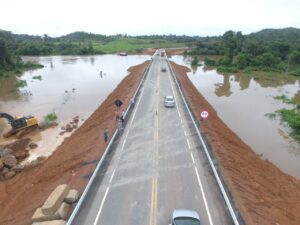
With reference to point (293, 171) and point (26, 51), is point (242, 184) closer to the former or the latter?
point (293, 171)

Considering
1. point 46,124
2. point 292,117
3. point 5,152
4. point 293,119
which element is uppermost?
point 5,152

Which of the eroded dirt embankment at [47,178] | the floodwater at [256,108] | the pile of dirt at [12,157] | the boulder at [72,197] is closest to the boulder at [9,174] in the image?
the pile of dirt at [12,157]

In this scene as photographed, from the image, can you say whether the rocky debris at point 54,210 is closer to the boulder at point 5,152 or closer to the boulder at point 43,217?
the boulder at point 43,217

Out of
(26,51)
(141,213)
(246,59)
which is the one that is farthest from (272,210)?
(26,51)

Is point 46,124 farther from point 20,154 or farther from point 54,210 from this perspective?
point 54,210

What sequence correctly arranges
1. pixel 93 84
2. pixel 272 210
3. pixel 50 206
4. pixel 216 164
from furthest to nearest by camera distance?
pixel 93 84 < pixel 216 164 < pixel 272 210 < pixel 50 206

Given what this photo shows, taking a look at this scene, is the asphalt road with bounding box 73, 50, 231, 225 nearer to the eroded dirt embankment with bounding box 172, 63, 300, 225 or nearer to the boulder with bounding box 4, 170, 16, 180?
the eroded dirt embankment with bounding box 172, 63, 300, 225

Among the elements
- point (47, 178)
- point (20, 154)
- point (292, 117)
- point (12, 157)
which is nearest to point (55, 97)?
point (20, 154)
